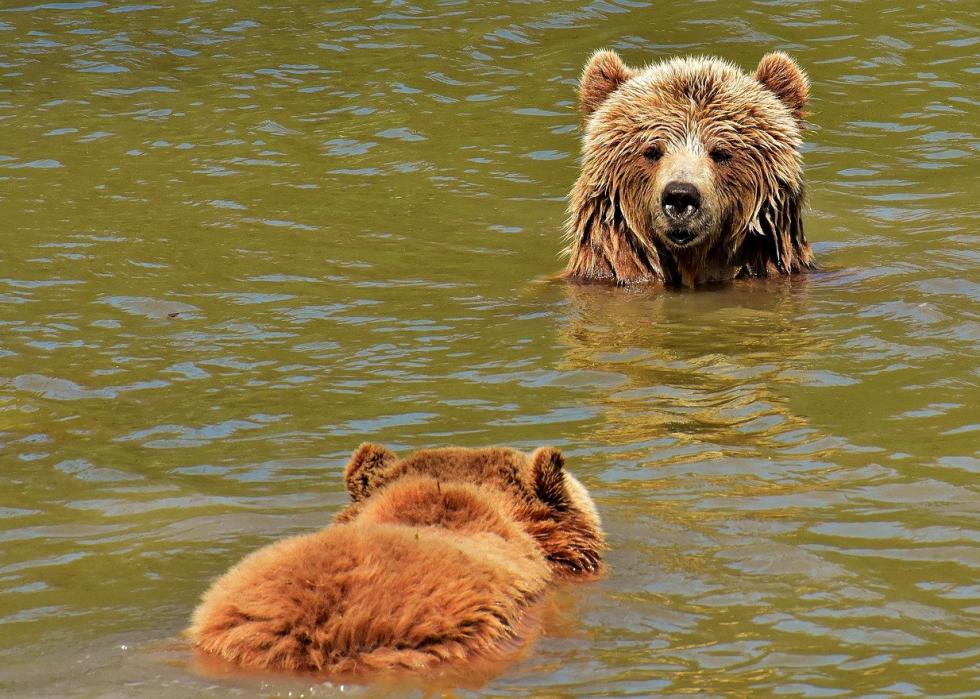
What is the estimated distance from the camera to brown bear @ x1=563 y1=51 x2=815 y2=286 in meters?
10.8

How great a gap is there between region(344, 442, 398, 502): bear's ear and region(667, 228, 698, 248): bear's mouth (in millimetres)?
5195

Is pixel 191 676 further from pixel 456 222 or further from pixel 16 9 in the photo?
pixel 16 9

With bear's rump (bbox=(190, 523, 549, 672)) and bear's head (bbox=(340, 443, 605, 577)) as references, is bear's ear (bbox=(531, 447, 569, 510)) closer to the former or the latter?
bear's head (bbox=(340, 443, 605, 577))

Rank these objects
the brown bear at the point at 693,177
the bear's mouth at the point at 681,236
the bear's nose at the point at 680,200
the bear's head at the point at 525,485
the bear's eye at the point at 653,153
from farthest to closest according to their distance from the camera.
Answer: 1. the bear's eye at the point at 653,153
2. the brown bear at the point at 693,177
3. the bear's mouth at the point at 681,236
4. the bear's nose at the point at 680,200
5. the bear's head at the point at 525,485

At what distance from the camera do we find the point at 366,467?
5.91 meters

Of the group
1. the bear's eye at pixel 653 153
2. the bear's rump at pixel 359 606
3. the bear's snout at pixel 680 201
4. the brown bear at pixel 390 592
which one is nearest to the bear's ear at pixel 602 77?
the bear's eye at pixel 653 153

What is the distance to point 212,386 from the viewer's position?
8914 mm

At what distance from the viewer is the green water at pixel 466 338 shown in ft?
18.3

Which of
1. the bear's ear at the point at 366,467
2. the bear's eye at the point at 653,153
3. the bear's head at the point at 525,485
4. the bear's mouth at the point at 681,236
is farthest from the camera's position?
the bear's eye at the point at 653,153

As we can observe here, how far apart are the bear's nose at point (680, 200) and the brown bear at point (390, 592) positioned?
530 centimetres

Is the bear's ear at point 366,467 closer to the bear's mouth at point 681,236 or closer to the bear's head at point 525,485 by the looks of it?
the bear's head at point 525,485

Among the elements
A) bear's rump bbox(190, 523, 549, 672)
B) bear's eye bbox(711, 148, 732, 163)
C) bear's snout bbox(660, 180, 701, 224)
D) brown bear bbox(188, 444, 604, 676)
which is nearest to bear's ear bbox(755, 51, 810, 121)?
bear's eye bbox(711, 148, 732, 163)

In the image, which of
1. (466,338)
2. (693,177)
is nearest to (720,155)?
(693,177)

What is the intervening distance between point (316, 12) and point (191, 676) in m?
14.7
